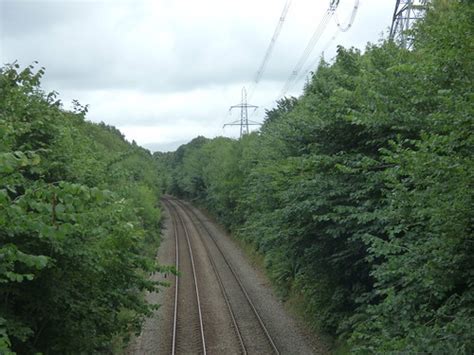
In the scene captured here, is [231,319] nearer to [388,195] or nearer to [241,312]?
[241,312]

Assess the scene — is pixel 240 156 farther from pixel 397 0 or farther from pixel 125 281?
pixel 125 281

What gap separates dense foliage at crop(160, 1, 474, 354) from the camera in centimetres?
716

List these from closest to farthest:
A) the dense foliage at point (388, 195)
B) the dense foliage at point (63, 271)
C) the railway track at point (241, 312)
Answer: the dense foliage at point (388, 195), the dense foliage at point (63, 271), the railway track at point (241, 312)

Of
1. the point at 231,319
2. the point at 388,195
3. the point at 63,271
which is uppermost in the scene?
the point at 388,195

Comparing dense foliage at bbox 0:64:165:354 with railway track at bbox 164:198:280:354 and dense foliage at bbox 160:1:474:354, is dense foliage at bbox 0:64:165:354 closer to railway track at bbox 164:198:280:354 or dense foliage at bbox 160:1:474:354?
dense foliage at bbox 160:1:474:354

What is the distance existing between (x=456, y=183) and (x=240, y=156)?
110 feet

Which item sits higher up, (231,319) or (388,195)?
(388,195)

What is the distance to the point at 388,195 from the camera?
29.0ft

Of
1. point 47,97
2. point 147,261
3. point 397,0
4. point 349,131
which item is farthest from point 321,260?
point 397,0

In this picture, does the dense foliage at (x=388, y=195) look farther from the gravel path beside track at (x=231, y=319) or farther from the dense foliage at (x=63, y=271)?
the dense foliage at (x=63, y=271)

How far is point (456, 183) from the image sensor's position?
272 inches

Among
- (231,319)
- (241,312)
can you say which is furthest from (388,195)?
(241,312)

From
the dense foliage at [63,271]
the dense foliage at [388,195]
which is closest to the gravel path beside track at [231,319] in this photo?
the dense foliage at [388,195]

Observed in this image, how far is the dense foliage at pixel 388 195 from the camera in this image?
716cm
